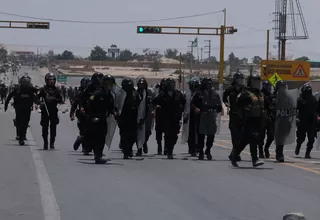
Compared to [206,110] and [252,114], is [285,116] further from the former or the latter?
[252,114]

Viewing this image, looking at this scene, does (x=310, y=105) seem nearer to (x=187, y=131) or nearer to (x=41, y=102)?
(x=187, y=131)

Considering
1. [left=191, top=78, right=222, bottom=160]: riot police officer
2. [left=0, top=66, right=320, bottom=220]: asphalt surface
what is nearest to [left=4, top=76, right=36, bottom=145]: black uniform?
[left=0, top=66, right=320, bottom=220]: asphalt surface

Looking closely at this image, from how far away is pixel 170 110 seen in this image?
17891 millimetres

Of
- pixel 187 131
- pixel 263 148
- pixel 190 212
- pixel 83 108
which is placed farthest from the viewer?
pixel 263 148

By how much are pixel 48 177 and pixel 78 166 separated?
2.03 metres

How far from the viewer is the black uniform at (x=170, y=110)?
17.8m

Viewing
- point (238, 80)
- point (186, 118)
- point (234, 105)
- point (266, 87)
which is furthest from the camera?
point (186, 118)

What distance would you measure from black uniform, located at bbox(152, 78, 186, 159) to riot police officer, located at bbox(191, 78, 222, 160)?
0.44m

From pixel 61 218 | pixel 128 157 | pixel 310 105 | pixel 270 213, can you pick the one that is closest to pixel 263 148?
pixel 310 105

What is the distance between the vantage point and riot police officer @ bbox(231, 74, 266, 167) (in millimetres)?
15789

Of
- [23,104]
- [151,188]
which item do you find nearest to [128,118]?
[23,104]

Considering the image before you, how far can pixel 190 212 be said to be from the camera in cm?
1017

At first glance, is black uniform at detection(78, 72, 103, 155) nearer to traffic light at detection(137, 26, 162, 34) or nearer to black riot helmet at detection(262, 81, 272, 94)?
black riot helmet at detection(262, 81, 272, 94)

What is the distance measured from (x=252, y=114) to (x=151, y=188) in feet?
13.6
